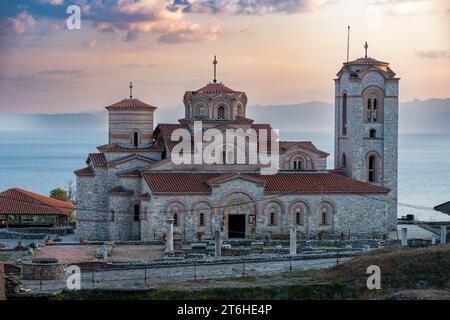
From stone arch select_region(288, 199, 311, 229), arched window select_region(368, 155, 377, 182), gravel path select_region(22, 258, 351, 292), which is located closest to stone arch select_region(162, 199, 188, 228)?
stone arch select_region(288, 199, 311, 229)

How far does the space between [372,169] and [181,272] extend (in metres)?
18.6

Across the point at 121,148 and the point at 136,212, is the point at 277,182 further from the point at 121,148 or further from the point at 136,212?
the point at 121,148

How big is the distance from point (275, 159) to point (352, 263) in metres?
17.4

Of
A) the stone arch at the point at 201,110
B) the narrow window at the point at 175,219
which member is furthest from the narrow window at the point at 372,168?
the narrow window at the point at 175,219

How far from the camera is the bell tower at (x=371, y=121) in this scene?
46.4 metres

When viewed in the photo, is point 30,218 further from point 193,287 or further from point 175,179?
point 193,287

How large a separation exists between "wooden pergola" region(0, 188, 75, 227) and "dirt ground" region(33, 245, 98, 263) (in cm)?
620

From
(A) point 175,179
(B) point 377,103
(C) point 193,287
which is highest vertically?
(B) point 377,103

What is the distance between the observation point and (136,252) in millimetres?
38469

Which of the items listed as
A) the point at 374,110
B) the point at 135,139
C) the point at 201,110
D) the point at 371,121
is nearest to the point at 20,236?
the point at 135,139

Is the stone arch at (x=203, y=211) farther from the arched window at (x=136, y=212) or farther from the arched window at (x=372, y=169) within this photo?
the arched window at (x=372, y=169)

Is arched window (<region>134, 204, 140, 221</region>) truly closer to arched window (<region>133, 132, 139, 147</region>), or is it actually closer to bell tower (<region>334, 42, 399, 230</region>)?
arched window (<region>133, 132, 139, 147</region>)
